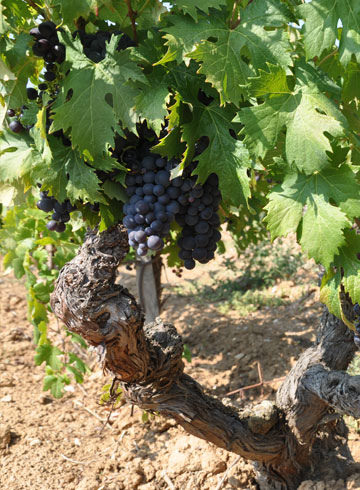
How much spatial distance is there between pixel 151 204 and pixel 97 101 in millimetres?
339

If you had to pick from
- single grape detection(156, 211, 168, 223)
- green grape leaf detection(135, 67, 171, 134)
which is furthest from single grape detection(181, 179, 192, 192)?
green grape leaf detection(135, 67, 171, 134)

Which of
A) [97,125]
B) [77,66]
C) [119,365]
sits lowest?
[119,365]

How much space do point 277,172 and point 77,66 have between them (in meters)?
0.65

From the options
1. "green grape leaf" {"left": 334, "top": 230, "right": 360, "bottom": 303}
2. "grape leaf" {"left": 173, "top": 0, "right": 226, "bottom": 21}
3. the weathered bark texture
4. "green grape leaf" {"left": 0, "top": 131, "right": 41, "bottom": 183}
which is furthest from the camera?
the weathered bark texture

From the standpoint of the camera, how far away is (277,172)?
1.52 meters

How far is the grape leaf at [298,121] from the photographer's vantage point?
1366 millimetres

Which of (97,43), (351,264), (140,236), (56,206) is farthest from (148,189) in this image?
(351,264)

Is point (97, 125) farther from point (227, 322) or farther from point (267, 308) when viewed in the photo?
point (267, 308)

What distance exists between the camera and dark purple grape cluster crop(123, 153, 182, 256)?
1560mm

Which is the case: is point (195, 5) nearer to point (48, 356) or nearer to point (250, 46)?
point (250, 46)

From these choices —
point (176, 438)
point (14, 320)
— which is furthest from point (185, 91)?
point (14, 320)

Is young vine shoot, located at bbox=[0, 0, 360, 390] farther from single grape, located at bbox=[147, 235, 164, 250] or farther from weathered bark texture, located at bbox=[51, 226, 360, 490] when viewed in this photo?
weathered bark texture, located at bbox=[51, 226, 360, 490]

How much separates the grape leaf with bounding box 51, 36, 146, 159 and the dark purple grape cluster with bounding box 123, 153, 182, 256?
0.64 ft

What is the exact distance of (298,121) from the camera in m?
1.40
